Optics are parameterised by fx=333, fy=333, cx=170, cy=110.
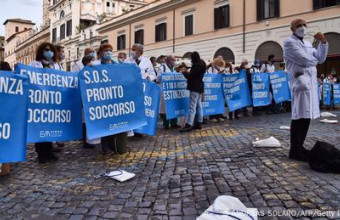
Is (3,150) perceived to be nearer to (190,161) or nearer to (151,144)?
(190,161)

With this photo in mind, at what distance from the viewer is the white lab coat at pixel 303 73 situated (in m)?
4.56

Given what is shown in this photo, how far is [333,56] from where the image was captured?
1984cm

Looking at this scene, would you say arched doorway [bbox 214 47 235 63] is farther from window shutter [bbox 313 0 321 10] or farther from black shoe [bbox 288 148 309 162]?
black shoe [bbox 288 148 309 162]

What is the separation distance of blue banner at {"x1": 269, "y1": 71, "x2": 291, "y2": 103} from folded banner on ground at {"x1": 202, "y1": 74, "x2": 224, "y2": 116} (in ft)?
8.61

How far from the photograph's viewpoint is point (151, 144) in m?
6.46

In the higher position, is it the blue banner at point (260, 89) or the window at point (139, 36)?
the window at point (139, 36)

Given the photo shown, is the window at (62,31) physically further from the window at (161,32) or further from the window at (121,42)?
the window at (161,32)

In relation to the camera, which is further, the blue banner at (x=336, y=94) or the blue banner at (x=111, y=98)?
the blue banner at (x=336, y=94)

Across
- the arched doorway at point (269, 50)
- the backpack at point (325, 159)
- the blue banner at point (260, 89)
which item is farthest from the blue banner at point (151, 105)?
the arched doorway at point (269, 50)

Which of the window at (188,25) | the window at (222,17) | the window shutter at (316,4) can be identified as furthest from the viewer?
the window at (188,25)

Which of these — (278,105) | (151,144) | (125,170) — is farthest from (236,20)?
(125,170)

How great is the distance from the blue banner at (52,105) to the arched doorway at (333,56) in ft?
59.6

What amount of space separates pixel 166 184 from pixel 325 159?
198 cm

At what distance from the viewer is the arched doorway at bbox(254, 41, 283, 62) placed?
22.1 m
